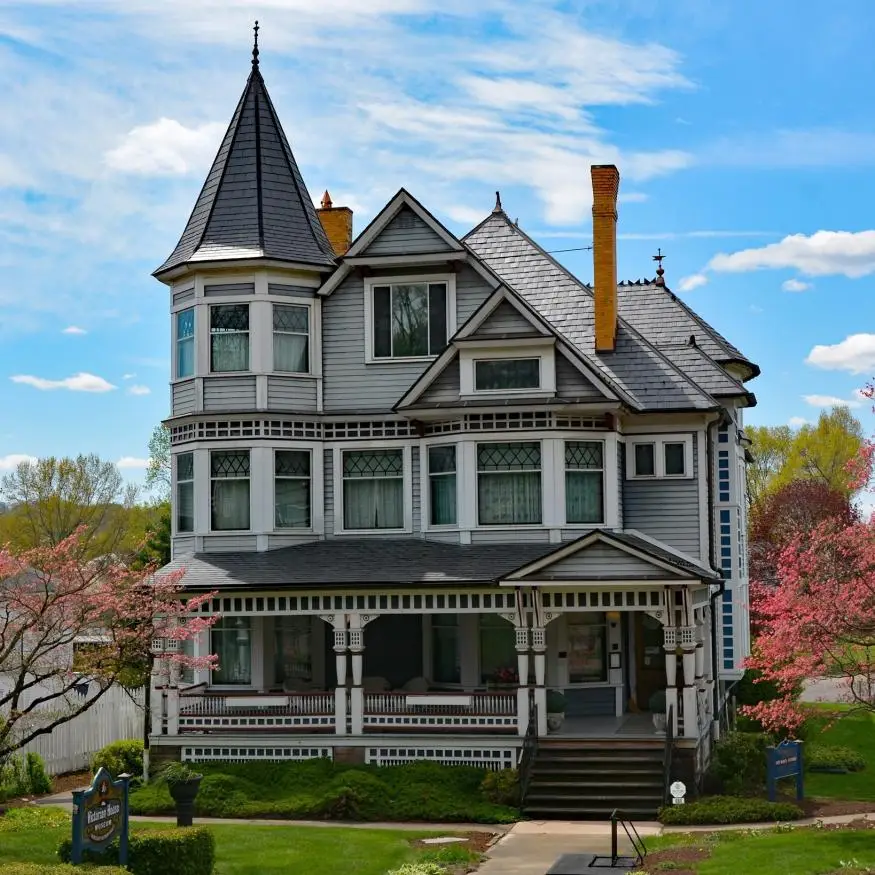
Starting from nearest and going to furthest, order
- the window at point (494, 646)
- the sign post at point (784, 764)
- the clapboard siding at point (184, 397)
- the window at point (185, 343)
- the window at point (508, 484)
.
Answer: the sign post at point (784, 764) → the window at point (508, 484) → the window at point (494, 646) → the clapboard siding at point (184, 397) → the window at point (185, 343)

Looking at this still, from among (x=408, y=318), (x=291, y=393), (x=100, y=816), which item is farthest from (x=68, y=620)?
(x=408, y=318)

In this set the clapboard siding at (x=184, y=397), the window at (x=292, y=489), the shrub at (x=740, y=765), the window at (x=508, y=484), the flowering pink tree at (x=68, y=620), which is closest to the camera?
the flowering pink tree at (x=68, y=620)

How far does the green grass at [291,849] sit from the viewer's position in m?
18.3

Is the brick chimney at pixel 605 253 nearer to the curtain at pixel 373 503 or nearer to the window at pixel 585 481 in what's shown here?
the window at pixel 585 481

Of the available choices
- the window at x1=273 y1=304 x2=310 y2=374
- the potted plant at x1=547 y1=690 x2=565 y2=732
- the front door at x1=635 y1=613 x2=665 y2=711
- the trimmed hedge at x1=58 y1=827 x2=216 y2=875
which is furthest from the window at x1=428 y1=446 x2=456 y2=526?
the trimmed hedge at x1=58 y1=827 x2=216 y2=875

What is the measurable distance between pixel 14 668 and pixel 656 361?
14.9 meters

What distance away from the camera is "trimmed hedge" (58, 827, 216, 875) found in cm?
1636

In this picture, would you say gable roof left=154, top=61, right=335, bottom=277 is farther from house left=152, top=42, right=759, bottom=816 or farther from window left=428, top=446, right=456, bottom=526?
window left=428, top=446, right=456, bottom=526

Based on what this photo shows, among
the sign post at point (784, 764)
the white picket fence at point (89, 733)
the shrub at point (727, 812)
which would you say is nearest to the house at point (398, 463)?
the sign post at point (784, 764)

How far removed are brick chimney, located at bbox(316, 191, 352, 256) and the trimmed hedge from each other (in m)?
18.7

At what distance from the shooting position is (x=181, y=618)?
1025 inches

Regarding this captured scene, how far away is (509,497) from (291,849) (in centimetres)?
988

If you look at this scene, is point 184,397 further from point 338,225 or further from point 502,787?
point 502,787

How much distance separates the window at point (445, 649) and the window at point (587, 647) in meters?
2.31
